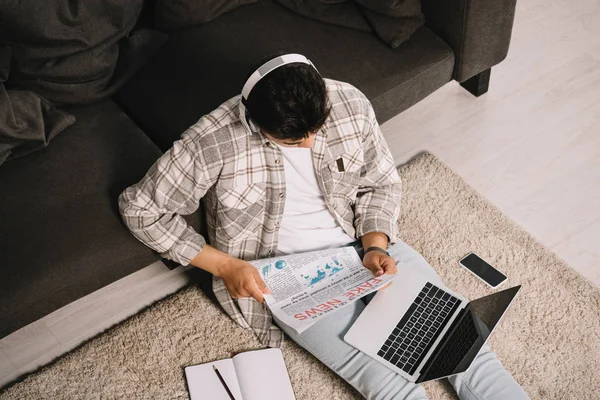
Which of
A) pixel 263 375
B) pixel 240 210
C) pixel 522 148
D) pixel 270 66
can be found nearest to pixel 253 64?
pixel 240 210

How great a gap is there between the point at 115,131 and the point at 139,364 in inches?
27.0

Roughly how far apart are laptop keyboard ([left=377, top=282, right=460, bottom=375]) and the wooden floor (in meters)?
0.63

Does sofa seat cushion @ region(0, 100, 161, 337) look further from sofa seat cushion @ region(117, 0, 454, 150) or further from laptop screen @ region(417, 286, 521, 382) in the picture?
laptop screen @ region(417, 286, 521, 382)

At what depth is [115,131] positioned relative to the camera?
1.94 metres

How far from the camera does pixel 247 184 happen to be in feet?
5.31

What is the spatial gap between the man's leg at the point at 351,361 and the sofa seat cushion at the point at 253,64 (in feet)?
2.34

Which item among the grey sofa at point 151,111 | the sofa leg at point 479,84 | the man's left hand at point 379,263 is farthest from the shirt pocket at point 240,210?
the sofa leg at point 479,84

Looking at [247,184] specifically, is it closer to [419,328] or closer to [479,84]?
[419,328]

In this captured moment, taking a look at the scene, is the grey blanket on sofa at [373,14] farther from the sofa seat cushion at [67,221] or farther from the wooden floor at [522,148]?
the sofa seat cushion at [67,221]

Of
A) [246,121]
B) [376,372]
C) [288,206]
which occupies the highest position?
[246,121]

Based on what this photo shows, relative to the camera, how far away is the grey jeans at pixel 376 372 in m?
1.64

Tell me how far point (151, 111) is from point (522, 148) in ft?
4.43

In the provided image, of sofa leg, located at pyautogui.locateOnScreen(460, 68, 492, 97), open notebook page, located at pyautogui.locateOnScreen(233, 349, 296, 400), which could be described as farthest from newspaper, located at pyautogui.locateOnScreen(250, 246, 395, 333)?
sofa leg, located at pyautogui.locateOnScreen(460, 68, 492, 97)

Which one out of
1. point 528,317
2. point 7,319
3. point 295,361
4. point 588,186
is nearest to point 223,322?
point 295,361
